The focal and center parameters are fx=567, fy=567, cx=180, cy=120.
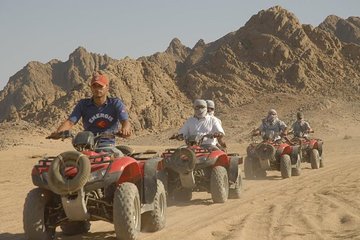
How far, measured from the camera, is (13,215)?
29.7 ft

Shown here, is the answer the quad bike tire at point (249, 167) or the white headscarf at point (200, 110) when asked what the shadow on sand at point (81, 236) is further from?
the quad bike tire at point (249, 167)

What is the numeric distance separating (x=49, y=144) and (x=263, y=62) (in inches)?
1099

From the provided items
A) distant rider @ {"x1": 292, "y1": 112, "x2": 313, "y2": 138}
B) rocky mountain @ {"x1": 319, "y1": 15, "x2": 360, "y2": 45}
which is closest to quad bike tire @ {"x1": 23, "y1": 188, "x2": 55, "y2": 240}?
distant rider @ {"x1": 292, "y1": 112, "x2": 313, "y2": 138}

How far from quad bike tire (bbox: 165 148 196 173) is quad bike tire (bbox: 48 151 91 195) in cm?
373

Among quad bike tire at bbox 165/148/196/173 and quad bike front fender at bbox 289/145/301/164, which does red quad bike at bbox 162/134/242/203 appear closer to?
quad bike tire at bbox 165/148/196/173

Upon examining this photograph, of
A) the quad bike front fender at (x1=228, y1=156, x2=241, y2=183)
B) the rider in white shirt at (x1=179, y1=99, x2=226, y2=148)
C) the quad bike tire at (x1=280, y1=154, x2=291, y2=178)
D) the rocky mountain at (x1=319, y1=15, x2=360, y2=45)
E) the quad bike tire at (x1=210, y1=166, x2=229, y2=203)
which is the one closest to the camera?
the quad bike tire at (x1=210, y1=166, x2=229, y2=203)

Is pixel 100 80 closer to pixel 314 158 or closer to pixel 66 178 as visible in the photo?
pixel 66 178

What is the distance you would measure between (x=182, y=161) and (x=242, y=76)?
48.8m

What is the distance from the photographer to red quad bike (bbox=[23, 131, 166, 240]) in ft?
17.7

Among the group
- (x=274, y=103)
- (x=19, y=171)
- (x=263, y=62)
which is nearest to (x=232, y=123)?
(x=274, y=103)

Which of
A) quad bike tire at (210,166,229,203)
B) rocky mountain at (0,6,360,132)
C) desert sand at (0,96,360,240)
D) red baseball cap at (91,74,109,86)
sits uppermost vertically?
rocky mountain at (0,6,360,132)

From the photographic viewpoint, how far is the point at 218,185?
372 inches

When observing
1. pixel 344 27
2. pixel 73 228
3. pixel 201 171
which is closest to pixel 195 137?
pixel 201 171

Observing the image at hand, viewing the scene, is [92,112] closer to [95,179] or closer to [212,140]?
[95,179]
